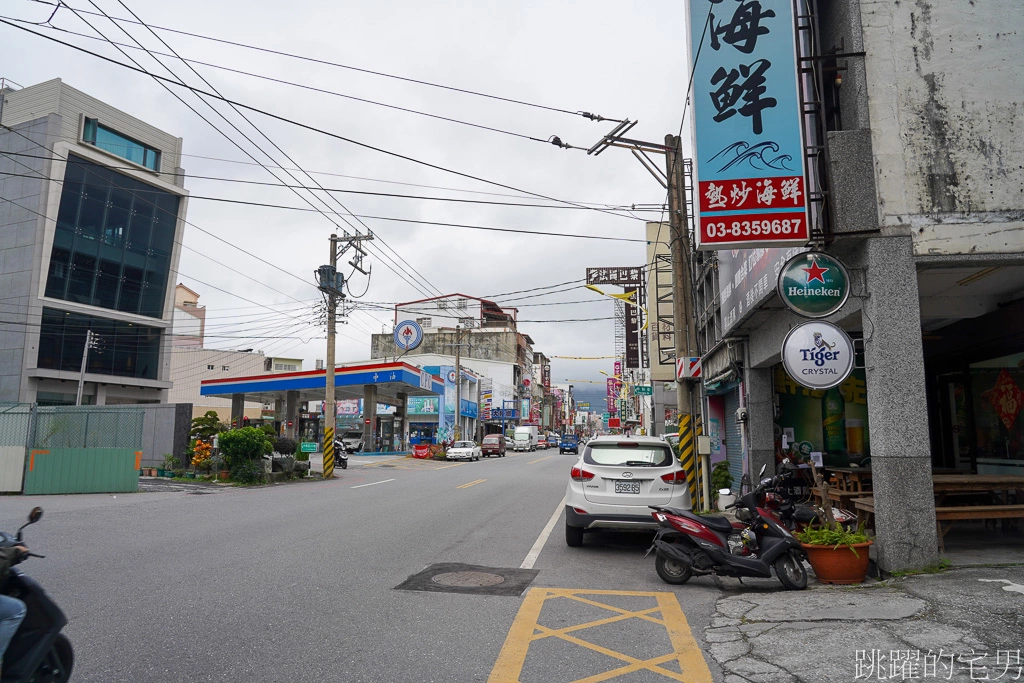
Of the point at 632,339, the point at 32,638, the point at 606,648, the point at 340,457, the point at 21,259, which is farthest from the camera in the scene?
the point at 632,339

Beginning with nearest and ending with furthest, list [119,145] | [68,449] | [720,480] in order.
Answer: [720,480]
[68,449]
[119,145]

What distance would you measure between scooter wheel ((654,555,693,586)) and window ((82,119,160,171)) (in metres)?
45.7

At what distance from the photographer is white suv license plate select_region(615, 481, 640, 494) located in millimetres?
9609

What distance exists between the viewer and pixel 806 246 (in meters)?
8.30

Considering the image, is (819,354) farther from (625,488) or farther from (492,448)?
(492,448)

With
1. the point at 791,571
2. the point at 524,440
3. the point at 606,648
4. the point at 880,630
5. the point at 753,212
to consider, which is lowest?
the point at 606,648

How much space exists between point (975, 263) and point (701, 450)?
7086 mm

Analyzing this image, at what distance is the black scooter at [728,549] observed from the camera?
24.2ft

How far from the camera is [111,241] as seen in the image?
4341 cm

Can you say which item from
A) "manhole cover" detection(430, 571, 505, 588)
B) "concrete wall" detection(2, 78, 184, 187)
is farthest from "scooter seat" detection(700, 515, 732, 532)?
"concrete wall" detection(2, 78, 184, 187)

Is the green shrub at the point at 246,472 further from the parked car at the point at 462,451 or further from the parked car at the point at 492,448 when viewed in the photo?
the parked car at the point at 492,448

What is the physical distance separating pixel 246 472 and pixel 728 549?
66.7 feet

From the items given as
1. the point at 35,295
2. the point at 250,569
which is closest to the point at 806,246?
the point at 250,569

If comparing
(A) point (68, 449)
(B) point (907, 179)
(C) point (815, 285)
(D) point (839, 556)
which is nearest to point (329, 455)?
(A) point (68, 449)
